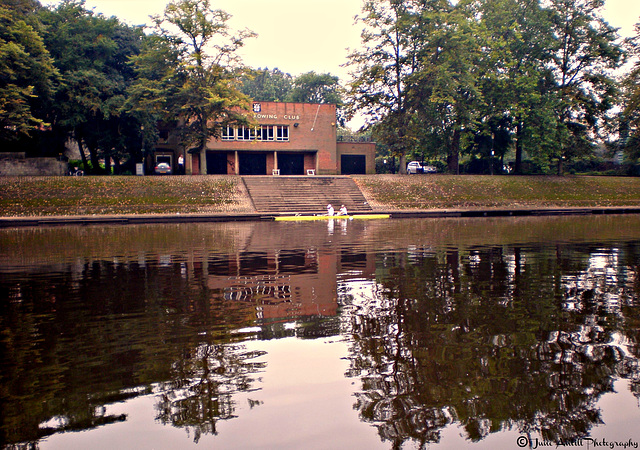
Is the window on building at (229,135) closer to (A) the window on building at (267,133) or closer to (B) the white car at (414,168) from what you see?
(A) the window on building at (267,133)

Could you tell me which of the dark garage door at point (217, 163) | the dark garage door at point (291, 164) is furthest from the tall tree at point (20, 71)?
the dark garage door at point (291, 164)

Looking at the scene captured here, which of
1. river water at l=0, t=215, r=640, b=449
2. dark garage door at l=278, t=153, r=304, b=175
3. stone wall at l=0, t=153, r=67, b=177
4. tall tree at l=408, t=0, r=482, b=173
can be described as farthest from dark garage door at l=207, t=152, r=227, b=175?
river water at l=0, t=215, r=640, b=449

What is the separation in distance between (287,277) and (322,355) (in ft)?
18.6

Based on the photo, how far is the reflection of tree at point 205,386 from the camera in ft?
16.1

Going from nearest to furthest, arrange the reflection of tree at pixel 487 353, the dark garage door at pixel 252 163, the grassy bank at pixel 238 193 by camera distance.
Answer: the reflection of tree at pixel 487 353 < the grassy bank at pixel 238 193 < the dark garage door at pixel 252 163

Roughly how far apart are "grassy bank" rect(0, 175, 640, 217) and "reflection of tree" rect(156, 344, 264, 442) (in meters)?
30.8

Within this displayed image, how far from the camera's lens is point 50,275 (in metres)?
12.9

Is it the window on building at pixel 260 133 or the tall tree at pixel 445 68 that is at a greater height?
the tall tree at pixel 445 68

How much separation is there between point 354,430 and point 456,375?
1668 millimetres

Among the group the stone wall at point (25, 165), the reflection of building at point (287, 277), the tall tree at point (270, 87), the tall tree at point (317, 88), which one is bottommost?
the reflection of building at point (287, 277)

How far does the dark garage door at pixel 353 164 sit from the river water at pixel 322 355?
48.8m

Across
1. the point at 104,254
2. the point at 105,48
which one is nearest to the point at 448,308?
the point at 104,254

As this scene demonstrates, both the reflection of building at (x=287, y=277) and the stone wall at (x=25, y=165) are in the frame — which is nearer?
the reflection of building at (x=287, y=277)

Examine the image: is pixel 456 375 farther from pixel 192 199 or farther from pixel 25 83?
pixel 25 83
